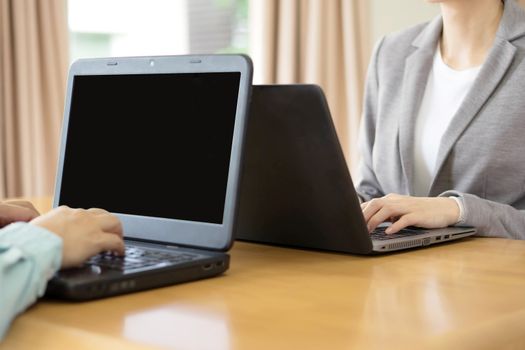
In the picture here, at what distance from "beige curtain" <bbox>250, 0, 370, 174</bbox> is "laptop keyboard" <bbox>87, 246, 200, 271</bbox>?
105 inches

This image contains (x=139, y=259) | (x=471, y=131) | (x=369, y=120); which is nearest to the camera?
(x=139, y=259)

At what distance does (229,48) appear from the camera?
3799 mm

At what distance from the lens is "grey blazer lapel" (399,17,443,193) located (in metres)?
1.83

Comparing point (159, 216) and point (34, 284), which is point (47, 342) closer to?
point (34, 284)

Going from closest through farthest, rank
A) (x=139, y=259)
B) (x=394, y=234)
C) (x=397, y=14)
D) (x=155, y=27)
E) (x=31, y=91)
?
1. (x=139, y=259)
2. (x=394, y=234)
3. (x=31, y=91)
4. (x=397, y=14)
5. (x=155, y=27)

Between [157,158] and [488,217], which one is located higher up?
[157,158]

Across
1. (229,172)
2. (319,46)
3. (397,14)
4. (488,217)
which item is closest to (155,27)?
(319,46)

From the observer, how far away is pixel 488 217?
1406 mm

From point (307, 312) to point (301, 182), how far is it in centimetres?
38

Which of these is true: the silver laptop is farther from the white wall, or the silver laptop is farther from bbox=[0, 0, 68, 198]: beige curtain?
the white wall

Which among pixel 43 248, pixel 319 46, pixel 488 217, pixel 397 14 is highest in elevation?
pixel 397 14

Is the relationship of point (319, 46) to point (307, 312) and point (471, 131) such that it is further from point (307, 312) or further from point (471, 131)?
point (307, 312)

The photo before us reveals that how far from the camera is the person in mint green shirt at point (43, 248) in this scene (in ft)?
2.54

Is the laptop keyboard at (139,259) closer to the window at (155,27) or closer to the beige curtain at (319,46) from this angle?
the window at (155,27)
